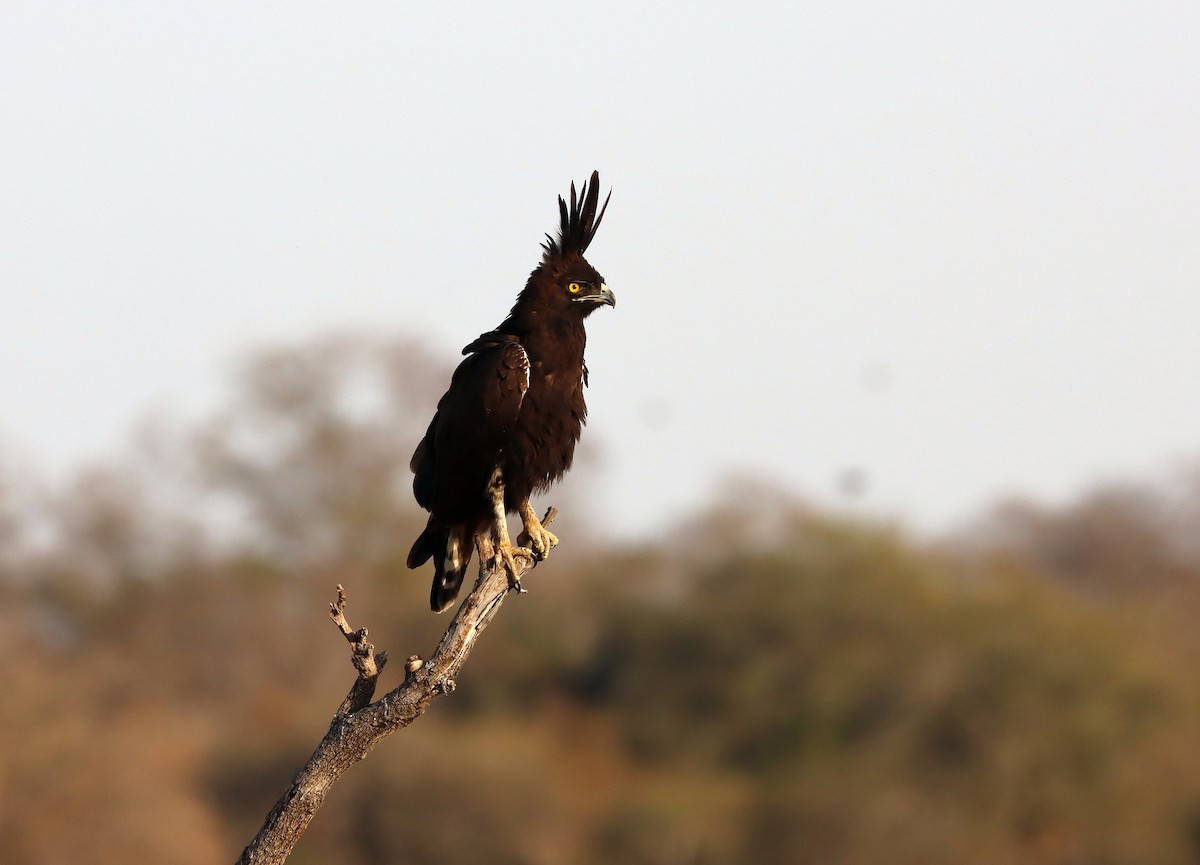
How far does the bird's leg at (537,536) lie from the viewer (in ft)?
23.1

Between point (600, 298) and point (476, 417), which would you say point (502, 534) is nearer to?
point (476, 417)

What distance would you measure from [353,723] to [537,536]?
195 cm

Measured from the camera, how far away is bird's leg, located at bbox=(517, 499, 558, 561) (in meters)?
7.03

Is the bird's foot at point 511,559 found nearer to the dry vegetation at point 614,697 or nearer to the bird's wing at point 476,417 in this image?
the bird's wing at point 476,417

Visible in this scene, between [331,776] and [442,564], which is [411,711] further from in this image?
[442,564]

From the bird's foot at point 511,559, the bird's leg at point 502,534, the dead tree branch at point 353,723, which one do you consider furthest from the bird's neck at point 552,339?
the dead tree branch at point 353,723

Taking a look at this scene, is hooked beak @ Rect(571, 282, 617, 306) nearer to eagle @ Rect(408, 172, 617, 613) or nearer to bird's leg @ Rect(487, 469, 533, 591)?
eagle @ Rect(408, 172, 617, 613)

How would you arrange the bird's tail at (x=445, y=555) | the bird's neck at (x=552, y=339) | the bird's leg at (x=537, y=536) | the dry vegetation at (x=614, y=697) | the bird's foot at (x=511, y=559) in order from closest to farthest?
1. the bird's foot at (x=511, y=559)
2. the bird's leg at (x=537, y=536)
3. the bird's neck at (x=552, y=339)
4. the bird's tail at (x=445, y=555)
5. the dry vegetation at (x=614, y=697)

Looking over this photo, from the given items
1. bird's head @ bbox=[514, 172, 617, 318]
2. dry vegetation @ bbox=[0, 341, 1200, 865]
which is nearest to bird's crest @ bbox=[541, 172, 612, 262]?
bird's head @ bbox=[514, 172, 617, 318]

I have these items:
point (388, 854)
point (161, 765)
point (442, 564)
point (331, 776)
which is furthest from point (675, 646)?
point (331, 776)

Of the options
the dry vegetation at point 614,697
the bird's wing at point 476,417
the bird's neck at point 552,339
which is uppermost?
the dry vegetation at point 614,697

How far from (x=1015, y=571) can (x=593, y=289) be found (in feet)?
102

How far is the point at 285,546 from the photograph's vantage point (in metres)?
42.1

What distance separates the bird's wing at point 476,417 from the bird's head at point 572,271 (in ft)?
1.10
